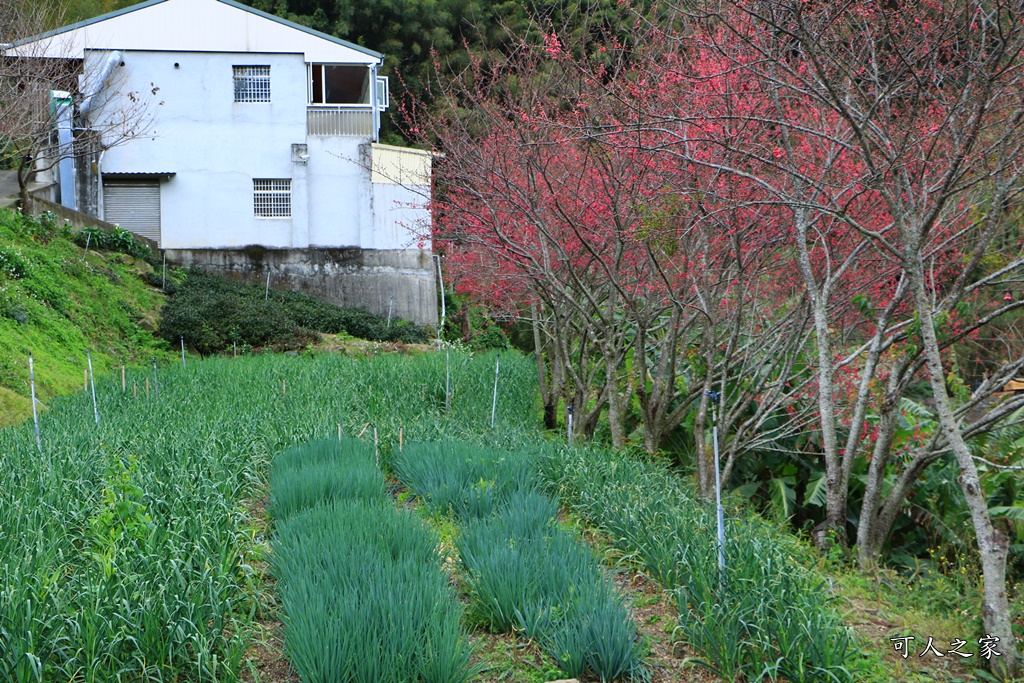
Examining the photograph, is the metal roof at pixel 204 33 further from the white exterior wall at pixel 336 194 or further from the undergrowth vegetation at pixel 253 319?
the undergrowth vegetation at pixel 253 319

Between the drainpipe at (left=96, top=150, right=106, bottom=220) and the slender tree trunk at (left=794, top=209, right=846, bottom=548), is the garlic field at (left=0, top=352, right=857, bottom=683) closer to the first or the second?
the slender tree trunk at (left=794, top=209, right=846, bottom=548)

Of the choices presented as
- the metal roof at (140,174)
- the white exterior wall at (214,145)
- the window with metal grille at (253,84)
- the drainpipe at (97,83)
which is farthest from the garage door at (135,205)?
the window with metal grille at (253,84)

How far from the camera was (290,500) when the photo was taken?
5812 mm

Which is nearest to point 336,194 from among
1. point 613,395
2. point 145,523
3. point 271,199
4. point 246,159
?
point 271,199

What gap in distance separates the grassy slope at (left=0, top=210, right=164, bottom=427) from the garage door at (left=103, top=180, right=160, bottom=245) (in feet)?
8.42

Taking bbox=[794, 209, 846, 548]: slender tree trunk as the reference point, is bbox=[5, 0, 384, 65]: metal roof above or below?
above

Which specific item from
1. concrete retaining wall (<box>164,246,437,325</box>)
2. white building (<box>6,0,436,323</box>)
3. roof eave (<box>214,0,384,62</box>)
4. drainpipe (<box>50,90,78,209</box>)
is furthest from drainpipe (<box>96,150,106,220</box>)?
roof eave (<box>214,0,384,62</box>)

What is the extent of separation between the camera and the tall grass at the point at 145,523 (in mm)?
3635

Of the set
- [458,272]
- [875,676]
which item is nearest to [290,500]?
[875,676]

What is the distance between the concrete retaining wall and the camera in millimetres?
21828

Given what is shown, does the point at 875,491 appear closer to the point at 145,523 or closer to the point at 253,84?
the point at 145,523

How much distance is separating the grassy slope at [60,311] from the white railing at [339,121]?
544cm

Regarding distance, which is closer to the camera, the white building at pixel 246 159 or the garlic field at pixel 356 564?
the garlic field at pixel 356 564

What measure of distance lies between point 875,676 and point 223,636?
9.73ft
